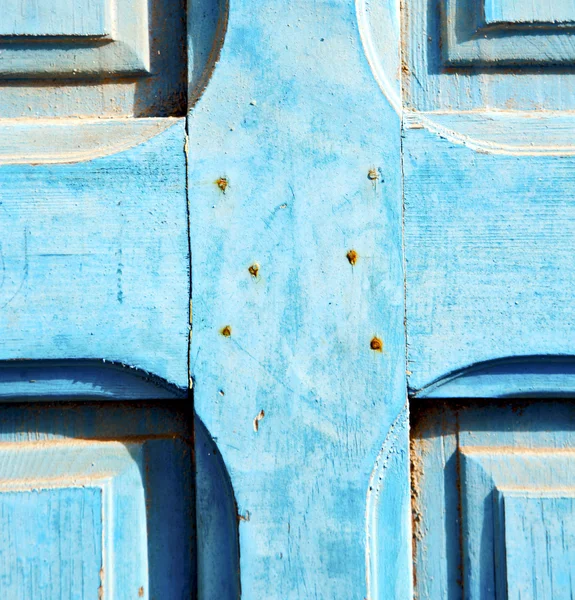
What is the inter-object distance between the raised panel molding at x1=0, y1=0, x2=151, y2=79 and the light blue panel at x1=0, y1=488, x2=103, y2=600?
47 centimetres

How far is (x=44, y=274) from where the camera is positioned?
61 centimetres

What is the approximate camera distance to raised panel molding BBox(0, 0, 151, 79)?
0.64 m

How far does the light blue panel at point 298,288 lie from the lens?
23.5 inches

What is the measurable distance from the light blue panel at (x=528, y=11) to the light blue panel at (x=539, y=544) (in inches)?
20.6

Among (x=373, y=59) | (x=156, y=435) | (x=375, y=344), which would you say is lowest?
(x=156, y=435)

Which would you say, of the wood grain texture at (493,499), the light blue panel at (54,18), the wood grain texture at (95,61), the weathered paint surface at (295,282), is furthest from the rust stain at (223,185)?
the wood grain texture at (493,499)

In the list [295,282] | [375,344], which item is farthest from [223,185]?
[375,344]

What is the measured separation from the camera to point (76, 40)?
2.12ft

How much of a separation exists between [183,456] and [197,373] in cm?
11

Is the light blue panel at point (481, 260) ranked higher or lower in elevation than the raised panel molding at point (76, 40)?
lower

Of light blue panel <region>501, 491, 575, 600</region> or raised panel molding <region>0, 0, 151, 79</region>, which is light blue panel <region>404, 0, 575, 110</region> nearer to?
raised panel molding <region>0, 0, 151, 79</region>

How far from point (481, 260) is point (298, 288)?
0.65 feet

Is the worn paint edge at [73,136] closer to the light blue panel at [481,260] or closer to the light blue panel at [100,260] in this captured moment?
the light blue panel at [100,260]

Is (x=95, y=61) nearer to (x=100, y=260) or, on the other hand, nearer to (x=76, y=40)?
(x=76, y=40)
